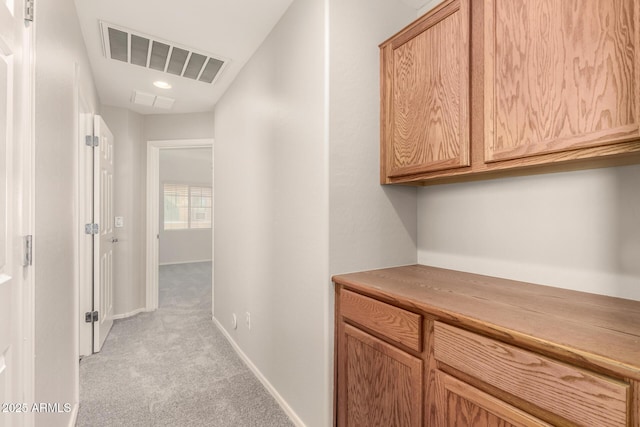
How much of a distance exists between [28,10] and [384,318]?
174cm

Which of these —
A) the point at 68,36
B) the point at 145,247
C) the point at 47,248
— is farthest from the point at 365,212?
the point at 145,247

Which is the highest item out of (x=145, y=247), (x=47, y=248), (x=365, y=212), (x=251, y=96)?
(x=251, y=96)

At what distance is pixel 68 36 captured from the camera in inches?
66.9

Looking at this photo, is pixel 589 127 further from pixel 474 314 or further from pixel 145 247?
pixel 145 247

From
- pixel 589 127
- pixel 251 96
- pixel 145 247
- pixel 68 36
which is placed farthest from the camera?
pixel 145 247

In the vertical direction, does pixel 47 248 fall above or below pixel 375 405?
above

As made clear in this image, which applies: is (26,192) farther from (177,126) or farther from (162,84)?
(177,126)

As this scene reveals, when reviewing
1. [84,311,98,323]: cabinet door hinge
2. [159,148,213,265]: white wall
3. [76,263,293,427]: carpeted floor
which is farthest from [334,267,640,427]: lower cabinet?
[159,148,213,265]: white wall

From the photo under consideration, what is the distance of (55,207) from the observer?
55.2 inches

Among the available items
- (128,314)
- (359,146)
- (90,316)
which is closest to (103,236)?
(90,316)

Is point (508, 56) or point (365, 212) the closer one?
point (508, 56)

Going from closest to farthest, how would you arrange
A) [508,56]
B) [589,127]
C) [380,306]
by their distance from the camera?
1. [589,127]
2. [508,56]
3. [380,306]

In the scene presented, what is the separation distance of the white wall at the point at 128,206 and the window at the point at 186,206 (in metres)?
3.83

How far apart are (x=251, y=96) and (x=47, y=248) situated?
1701 mm
